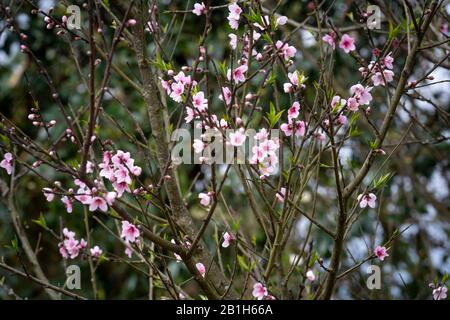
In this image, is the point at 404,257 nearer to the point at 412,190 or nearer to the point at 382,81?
the point at 412,190

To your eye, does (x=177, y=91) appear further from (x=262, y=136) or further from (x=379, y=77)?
(x=379, y=77)

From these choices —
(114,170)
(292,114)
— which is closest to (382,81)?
(292,114)

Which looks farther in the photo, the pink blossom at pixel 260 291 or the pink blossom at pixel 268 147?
the pink blossom at pixel 260 291

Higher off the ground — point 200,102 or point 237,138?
point 200,102

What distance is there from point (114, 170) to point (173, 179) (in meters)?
0.44

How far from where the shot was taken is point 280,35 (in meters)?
4.32

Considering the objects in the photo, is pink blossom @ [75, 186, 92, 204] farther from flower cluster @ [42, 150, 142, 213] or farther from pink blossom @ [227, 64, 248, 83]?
pink blossom @ [227, 64, 248, 83]

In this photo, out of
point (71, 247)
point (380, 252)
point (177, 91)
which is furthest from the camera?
point (71, 247)

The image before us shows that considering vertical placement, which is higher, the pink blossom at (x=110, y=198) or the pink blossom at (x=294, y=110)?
the pink blossom at (x=294, y=110)

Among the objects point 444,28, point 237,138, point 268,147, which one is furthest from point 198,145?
point 444,28

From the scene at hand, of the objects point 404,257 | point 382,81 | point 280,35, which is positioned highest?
point 280,35

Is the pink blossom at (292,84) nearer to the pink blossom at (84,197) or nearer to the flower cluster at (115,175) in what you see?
the flower cluster at (115,175)

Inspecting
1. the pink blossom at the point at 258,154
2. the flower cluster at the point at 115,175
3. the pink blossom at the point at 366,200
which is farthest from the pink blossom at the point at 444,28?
the flower cluster at the point at 115,175

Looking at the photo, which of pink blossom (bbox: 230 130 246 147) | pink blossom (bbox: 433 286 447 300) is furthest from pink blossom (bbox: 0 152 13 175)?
pink blossom (bbox: 433 286 447 300)
